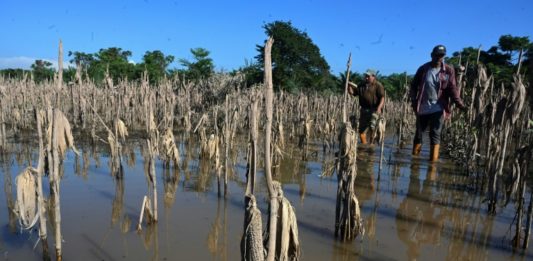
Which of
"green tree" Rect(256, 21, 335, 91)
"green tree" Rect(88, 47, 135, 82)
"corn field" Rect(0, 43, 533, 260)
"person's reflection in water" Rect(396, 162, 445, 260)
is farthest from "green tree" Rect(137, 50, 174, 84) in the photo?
"person's reflection in water" Rect(396, 162, 445, 260)

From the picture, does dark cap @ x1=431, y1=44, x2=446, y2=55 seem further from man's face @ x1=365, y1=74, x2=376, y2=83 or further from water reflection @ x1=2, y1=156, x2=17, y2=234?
water reflection @ x1=2, y1=156, x2=17, y2=234

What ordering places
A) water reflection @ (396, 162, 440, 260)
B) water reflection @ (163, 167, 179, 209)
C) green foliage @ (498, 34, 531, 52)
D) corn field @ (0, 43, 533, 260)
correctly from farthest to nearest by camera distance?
1. green foliage @ (498, 34, 531, 52)
2. water reflection @ (163, 167, 179, 209)
3. water reflection @ (396, 162, 440, 260)
4. corn field @ (0, 43, 533, 260)

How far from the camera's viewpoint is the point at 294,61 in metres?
17.3

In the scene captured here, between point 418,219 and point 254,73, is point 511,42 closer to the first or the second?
point 254,73

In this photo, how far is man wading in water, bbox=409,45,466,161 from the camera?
5.80 metres

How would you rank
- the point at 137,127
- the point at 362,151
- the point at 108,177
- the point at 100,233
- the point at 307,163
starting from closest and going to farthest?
the point at 100,233 → the point at 108,177 → the point at 307,163 → the point at 362,151 → the point at 137,127

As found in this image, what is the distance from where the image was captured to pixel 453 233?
3346 millimetres

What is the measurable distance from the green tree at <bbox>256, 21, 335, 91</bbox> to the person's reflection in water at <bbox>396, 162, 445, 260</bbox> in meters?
12.5

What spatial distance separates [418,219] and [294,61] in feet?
46.7

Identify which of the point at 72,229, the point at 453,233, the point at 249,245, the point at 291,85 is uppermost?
the point at 291,85

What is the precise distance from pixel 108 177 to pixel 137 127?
6.35 metres

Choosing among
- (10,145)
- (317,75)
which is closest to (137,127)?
(10,145)

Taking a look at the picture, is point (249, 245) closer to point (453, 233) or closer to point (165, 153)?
point (453, 233)

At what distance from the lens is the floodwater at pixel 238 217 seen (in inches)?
115
